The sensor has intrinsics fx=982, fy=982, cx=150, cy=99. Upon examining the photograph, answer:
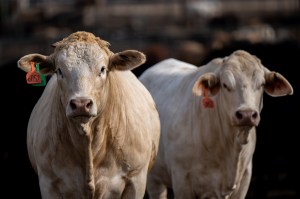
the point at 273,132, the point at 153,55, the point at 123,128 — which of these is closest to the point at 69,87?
the point at 123,128

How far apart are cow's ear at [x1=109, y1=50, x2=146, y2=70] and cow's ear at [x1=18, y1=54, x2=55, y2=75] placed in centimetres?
52

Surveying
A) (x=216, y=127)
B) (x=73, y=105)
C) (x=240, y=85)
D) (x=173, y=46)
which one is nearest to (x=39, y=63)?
(x=73, y=105)

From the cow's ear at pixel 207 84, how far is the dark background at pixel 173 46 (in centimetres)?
406

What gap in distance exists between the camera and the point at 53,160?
26.9ft

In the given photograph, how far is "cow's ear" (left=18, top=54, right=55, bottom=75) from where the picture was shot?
26.7 ft

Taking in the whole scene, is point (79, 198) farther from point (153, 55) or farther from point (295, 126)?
point (153, 55)

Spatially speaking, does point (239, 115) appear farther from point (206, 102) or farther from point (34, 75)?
point (34, 75)

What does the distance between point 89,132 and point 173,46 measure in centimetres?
2561

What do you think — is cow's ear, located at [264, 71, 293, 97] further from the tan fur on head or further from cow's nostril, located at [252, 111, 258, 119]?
the tan fur on head

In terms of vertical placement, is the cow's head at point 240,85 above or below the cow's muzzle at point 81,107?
below

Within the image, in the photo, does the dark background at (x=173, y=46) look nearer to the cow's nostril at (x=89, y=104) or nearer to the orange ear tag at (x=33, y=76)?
the orange ear tag at (x=33, y=76)

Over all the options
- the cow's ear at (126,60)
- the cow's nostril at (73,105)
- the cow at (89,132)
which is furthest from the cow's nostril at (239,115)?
the cow's nostril at (73,105)

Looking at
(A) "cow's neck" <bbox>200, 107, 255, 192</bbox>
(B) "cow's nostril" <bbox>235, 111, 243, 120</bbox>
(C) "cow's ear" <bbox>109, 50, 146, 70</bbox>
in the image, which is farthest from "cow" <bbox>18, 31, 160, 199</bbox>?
(A) "cow's neck" <bbox>200, 107, 255, 192</bbox>

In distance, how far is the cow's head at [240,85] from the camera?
30.3 ft
